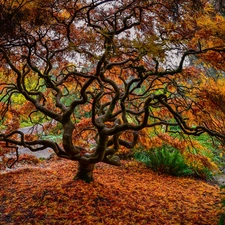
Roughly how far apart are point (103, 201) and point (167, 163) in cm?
227

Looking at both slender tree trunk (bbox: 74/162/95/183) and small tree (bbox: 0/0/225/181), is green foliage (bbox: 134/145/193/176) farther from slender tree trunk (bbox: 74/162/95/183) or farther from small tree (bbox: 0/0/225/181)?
slender tree trunk (bbox: 74/162/95/183)

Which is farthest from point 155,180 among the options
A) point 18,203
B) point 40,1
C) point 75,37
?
point 40,1

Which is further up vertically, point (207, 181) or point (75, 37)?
point (75, 37)

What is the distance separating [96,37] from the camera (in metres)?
3.55

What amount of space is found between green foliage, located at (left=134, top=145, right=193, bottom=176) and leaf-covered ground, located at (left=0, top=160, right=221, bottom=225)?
543mm

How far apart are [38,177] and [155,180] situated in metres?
1.97

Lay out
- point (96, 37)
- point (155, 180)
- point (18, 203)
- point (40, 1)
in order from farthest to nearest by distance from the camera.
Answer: point (155, 180), point (96, 37), point (18, 203), point (40, 1)

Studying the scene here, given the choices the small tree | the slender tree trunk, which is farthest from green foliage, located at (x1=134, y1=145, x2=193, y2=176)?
the slender tree trunk

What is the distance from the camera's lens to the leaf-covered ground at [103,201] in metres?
2.89

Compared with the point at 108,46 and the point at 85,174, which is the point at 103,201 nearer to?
the point at 85,174

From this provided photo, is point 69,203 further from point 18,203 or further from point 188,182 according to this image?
point 188,182

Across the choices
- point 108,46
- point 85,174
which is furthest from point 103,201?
point 108,46

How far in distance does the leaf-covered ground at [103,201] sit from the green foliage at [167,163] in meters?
0.54

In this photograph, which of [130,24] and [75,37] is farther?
[75,37]
